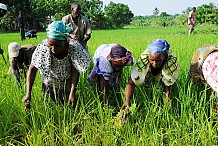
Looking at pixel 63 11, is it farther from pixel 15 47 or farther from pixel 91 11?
pixel 15 47

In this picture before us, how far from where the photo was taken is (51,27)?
2316 millimetres

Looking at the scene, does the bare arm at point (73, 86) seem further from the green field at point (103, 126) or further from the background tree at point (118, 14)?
the background tree at point (118, 14)

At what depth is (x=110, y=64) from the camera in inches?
102

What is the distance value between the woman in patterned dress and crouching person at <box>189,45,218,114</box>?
0.60 m

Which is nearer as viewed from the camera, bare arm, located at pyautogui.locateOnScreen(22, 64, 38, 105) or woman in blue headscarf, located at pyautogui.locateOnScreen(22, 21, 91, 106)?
woman in blue headscarf, located at pyautogui.locateOnScreen(22, 21, 91, 106)

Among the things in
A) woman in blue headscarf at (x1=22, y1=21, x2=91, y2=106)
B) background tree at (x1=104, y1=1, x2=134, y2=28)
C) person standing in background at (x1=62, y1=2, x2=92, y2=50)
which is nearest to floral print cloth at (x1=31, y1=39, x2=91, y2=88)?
woman in blue headscarf at (x1=22, y1=21, x2=91, y2=106)

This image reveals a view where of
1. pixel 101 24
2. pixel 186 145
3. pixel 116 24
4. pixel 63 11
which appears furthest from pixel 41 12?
pixel 186 145

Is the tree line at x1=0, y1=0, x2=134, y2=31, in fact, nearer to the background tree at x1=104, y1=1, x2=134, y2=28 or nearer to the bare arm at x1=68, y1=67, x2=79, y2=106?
the background tree at x1=104, y1=1, x2=134, y2=28

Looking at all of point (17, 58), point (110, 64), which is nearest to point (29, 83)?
point (110, 64)

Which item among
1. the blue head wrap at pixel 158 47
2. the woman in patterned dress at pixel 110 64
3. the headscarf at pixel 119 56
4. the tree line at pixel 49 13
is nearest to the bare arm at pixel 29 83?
the woman in patterned dress at pixel 110 64

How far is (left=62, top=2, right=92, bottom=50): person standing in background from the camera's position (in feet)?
14.7

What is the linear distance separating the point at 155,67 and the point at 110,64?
0.41m

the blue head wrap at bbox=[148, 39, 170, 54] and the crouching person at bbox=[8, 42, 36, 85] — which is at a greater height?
the blue head wrap at bbox=[148, 39, 170, 54]

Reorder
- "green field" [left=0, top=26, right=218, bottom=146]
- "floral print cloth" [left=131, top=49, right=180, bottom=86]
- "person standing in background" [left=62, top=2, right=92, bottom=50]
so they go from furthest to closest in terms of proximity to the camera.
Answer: "person standing in background" [left=62, top=2, right=92, bottom=50] < "floral print cloth" [left=131, top=49, right=180, bottom=86] < "green field" [left=0, top=26, right=218, bottom=146]
